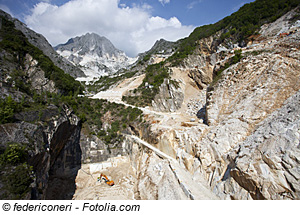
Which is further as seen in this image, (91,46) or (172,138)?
(91,46)

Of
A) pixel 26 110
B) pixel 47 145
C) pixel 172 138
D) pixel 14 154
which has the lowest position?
pixel 172 138

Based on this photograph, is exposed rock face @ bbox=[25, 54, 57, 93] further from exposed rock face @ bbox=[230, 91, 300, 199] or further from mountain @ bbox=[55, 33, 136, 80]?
A: mountain @ bbox=[55, 33, 136, 80]

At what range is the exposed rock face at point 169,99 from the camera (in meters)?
31.4

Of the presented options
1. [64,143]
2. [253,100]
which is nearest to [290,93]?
[253,100]

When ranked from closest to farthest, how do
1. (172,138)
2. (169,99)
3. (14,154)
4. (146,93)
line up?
1. (14,154)
2. (172,138)
3. (169,99)
4. (146,93)

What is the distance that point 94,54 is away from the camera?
434 ft

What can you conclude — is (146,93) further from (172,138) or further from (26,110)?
(26,110)

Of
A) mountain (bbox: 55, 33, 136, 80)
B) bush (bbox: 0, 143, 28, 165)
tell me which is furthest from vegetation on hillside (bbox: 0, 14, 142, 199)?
mountain (bbox: 55, 33, 136, 80)

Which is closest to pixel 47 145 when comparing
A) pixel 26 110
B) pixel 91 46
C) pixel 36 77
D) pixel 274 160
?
pixel 26 110

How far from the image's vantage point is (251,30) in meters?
31.8

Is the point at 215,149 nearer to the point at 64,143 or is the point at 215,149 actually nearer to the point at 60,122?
the point at 60,122

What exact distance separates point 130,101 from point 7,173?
90.0ft

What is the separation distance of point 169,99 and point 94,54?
12824cm

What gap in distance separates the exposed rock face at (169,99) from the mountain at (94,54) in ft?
307
